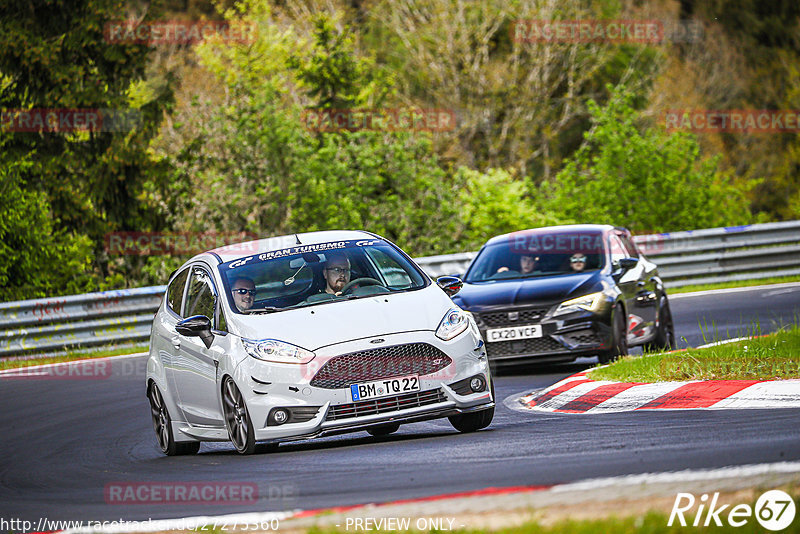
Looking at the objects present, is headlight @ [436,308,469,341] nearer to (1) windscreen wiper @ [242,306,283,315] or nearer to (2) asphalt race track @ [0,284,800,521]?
(2) asphalt race track @ [0,284,800,521]

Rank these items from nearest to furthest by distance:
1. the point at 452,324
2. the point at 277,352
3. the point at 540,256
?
the point at 277,352 → the point at 452,324 → the point at 540,256

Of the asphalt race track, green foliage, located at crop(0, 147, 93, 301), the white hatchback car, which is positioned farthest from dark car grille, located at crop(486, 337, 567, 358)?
green foliage, located at crop(0, 147, 93, 301)

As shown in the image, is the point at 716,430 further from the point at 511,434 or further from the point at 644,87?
the point at 644,87

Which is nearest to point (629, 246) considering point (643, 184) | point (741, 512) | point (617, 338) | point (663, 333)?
point (663, 333)

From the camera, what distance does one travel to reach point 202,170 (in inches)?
1276

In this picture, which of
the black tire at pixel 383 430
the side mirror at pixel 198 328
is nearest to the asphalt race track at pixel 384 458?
the black tire at pixel 383 430

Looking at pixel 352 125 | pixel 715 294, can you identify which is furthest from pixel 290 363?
pixel 352 125

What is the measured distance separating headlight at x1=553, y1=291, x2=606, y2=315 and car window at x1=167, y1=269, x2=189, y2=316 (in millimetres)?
4326

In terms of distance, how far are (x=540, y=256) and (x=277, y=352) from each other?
6.75 meters

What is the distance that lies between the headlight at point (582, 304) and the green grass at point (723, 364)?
1.63 meters

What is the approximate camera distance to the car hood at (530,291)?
14.5 metres

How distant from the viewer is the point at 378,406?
31.1ft

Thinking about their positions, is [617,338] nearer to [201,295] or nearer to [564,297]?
[564,297]

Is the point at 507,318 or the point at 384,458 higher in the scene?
the point at 384,458
